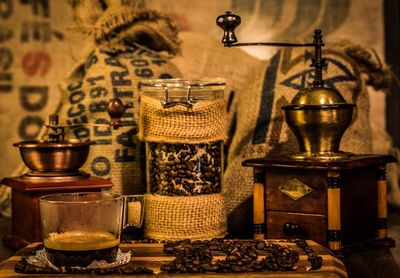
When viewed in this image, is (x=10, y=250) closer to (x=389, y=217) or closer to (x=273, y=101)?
(x=273, y=101)

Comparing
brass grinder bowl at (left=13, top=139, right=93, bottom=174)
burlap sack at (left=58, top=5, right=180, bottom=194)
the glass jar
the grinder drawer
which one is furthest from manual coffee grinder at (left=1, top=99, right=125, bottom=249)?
the grinder drawer

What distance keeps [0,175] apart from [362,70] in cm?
168

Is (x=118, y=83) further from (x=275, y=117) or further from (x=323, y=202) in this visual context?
(x=323, y=202)

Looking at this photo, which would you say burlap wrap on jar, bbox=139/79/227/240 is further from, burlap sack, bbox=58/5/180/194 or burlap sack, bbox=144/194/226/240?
burlap sack, bbox=58/5/180/194

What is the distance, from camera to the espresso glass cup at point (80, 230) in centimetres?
103

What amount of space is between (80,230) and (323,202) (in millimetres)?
611

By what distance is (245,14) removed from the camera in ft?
9.50

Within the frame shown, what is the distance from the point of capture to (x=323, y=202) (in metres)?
1.45

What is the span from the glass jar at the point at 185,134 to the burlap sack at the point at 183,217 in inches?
0.9

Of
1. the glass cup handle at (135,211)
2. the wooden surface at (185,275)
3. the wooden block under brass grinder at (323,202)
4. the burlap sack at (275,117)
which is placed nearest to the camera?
the wooden surface at (185,275)

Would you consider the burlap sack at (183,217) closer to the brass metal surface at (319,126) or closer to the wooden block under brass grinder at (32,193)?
the wooden block under brass grinder at (32,193)

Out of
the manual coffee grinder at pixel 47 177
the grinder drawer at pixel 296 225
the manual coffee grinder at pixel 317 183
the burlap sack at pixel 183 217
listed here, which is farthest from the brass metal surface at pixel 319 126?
the manual coffee grinder at pixel 47 177

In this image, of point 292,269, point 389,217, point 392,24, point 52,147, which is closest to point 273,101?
point 389,217

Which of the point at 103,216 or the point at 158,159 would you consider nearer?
the point at 103,216
